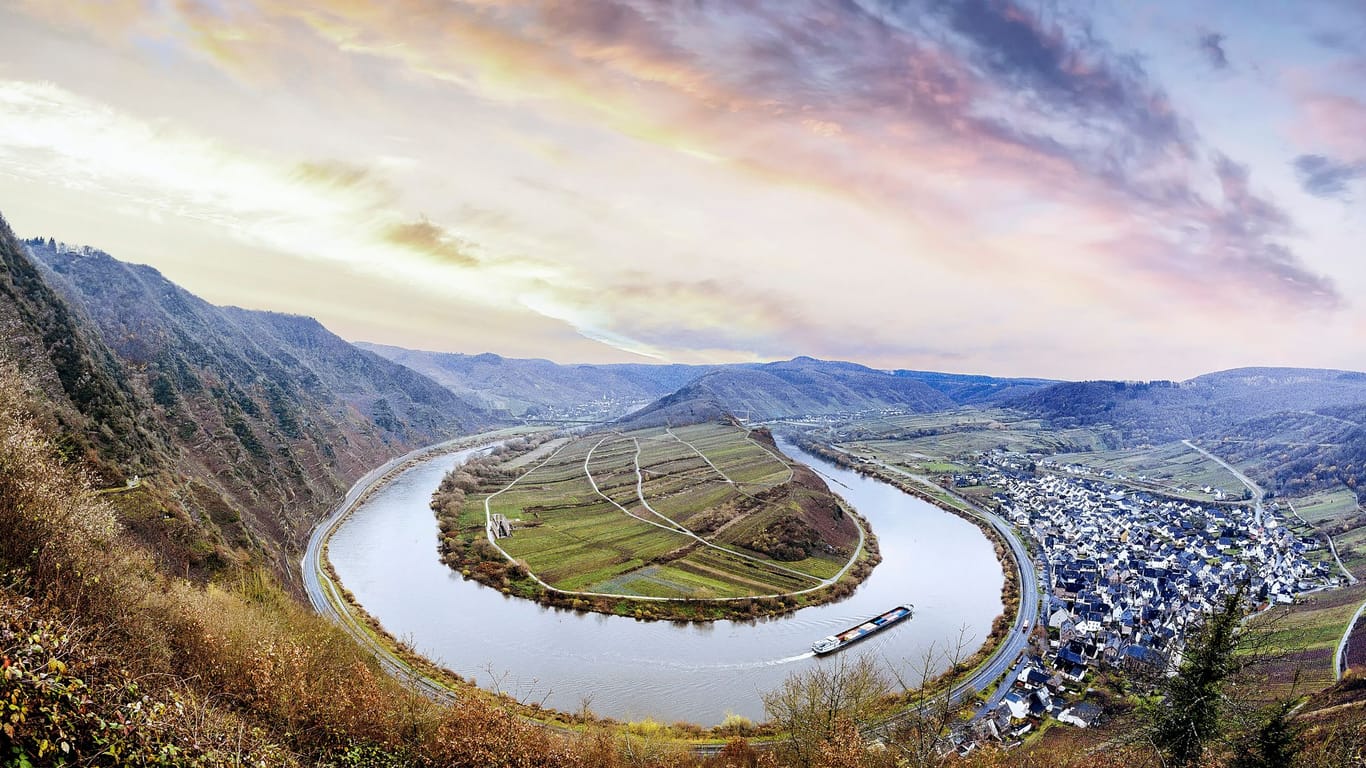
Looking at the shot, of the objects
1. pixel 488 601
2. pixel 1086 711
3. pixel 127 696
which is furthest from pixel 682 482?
pixel 127 696

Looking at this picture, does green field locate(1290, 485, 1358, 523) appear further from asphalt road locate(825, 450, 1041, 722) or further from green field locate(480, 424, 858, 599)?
green field locate(480, 424, 858, 599)

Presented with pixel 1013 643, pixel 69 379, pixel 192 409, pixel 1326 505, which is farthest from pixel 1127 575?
pixel 192 409

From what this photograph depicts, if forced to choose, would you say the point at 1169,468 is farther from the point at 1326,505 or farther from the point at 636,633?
the point at 636,633

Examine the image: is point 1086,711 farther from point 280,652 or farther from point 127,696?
point 127,696

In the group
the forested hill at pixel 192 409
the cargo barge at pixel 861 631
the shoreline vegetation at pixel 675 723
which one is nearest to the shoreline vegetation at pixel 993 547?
the shoreline vegetation at pixel 675 723

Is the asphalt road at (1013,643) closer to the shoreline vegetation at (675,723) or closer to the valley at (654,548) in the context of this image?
the valley at (654,548)

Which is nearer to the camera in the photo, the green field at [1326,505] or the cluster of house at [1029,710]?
the cluster of house at [1029,710]
